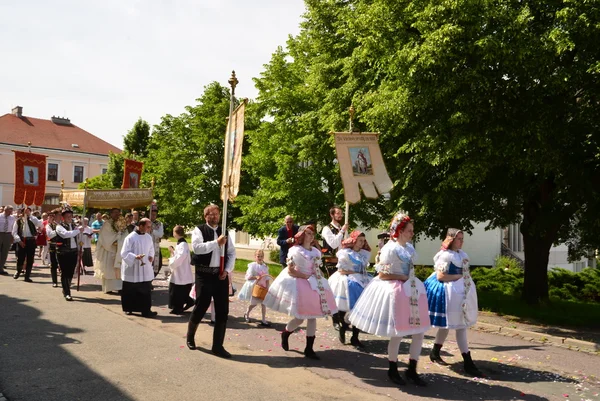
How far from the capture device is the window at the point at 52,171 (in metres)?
60.9

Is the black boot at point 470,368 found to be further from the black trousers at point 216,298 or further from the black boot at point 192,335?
the black boot at point 192,335

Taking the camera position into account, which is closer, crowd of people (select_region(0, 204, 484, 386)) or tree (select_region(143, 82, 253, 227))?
crowd of people (select_region(0, 204, 484, 386))

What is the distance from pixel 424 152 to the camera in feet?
39.5

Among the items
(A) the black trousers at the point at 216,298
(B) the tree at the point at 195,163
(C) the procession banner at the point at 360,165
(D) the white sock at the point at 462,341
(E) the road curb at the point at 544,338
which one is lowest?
(E) the road curb at the point at 544,338

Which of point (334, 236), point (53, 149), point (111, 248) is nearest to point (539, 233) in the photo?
point (334, 236)

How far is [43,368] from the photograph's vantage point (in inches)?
261

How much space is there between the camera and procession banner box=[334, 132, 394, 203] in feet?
35.8

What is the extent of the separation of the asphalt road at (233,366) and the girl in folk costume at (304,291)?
53 centimetres

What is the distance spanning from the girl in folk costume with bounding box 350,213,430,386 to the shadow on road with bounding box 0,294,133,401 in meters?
3.03

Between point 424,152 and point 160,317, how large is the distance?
6.68 m

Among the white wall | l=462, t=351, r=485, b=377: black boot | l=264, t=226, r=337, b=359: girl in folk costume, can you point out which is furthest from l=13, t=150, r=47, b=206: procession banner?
the white wall

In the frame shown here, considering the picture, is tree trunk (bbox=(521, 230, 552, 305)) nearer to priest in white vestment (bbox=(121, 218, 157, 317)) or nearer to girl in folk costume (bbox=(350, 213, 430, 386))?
girl in folk costume (bbox=(350, 213, 430, 386))

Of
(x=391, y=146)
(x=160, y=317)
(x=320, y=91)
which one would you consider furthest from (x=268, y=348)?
(x=320, y=91)

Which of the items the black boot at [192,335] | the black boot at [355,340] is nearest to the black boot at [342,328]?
the black boot at [355,340]
